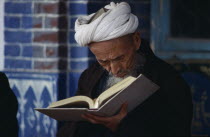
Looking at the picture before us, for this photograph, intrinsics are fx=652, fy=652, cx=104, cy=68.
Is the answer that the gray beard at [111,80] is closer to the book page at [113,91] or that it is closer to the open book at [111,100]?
the open book at [111,100]

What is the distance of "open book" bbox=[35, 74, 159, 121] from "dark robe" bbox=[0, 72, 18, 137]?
56 centimetres

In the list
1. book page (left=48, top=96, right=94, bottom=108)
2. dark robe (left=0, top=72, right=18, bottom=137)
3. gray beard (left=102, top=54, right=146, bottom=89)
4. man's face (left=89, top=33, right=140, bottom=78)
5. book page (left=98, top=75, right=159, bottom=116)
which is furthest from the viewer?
dark robe (left=0, top=72, right=18, bottom=137)

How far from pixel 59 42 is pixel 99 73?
932 mm

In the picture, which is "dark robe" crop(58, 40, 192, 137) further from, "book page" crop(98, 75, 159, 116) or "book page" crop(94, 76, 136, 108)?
"book page" crop(94, 76, 136, 108)

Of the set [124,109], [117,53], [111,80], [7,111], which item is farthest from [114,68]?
[7,111]

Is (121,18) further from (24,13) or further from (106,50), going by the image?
(24,13)

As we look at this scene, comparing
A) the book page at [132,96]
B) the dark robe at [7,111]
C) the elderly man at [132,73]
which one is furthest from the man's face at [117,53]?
the dark robe at [7,111]

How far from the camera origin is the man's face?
446cm

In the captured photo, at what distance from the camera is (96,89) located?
4742mm

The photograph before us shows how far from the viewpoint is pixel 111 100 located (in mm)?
4016

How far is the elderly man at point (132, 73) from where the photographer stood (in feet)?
14.3

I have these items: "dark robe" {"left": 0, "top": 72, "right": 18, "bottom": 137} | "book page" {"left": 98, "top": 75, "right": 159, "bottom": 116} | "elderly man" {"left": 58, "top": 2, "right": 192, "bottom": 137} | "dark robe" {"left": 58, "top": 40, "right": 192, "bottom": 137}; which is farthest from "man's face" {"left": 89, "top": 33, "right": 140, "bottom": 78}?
"dark robe" {"left": 0, "top": 72, "right": 18, "bottom": 137}

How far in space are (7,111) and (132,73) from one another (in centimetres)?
97

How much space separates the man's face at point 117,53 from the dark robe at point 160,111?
0.39 ft
